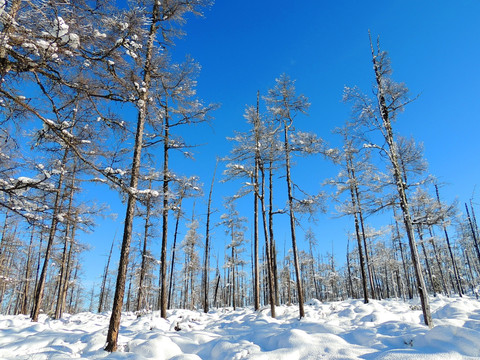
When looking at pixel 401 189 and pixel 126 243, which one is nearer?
pixel 126 243

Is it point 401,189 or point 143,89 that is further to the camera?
point 401,189

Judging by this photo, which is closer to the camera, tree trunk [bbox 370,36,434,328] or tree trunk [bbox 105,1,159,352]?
tree trunk [bbox 105,1,159,352]

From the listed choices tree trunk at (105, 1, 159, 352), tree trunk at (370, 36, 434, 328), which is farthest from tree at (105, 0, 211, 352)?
tree trunk at (370, 36, 434, 328)

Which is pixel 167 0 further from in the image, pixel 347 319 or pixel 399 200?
pixel 347 319

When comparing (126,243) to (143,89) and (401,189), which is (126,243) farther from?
(401,189)

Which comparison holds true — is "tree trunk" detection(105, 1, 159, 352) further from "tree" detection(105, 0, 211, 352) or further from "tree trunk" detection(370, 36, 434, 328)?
"tree trunk" detection(370, 36, 434, 328)

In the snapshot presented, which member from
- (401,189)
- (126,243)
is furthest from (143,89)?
(401,189)

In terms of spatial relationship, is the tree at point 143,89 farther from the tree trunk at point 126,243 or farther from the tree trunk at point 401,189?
the tree trunk at point 401,189

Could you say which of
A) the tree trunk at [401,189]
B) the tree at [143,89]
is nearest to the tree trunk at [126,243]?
the tree at [143,89]

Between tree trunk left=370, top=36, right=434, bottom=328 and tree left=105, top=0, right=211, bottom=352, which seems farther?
tree trunk left=370, top=36, right=434, bottom=328

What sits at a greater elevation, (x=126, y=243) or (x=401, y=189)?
(x=401, y=189)

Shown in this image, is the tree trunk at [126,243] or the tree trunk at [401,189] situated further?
the tree trunk at [401,189]

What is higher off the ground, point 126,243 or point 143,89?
point 143,89

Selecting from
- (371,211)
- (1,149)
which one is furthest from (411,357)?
(1,149)
